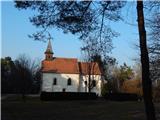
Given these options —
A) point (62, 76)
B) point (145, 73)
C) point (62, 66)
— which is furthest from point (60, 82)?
point (145, 73)

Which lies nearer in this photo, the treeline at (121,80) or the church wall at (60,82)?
the treeline at (121,80)

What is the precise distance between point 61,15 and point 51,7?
0.42 metres

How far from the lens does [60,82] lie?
109m

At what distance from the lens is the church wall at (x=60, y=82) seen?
10738 centimetres

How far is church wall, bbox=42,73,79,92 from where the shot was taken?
10738cm

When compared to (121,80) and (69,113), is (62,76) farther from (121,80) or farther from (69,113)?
(69,113)

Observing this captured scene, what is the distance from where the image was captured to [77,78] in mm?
110625

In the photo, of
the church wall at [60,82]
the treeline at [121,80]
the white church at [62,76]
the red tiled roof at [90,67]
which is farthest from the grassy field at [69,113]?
the church wall at [60,82]

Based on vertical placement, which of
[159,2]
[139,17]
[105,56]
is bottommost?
[105,56]

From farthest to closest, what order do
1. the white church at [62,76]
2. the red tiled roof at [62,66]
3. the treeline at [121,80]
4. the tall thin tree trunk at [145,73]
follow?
1. the red tiled roof at [62,66]
2. the white church at [62,76]
3. the treeline at [121,80]
4. the tall thin tree trunk at [145,73]

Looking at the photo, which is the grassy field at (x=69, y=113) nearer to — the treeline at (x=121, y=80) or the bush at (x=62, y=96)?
the bush at (x=62, y=96)

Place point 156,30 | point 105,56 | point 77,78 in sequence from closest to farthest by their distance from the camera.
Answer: point 105,56 < point 156,30 < point 77,78

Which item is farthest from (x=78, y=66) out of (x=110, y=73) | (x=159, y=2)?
(x=159, y=2)

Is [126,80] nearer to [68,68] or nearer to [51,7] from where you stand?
[68,68]
